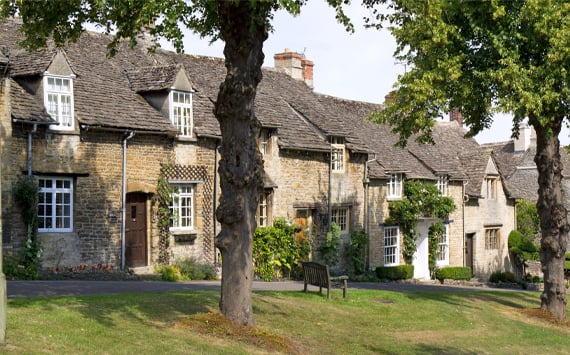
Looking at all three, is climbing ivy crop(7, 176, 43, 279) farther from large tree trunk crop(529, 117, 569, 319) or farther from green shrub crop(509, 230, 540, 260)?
green shrub crop(509, 230, 540, 260)

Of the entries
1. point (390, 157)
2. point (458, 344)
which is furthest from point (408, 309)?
point (390, 157)

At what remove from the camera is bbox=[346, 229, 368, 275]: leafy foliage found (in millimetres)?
36031

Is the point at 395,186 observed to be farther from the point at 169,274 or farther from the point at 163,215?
the point at 169,274

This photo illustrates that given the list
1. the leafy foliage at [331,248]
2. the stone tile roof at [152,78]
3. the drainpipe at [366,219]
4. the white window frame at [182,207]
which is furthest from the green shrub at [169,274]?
the drainpipe at [366,219]

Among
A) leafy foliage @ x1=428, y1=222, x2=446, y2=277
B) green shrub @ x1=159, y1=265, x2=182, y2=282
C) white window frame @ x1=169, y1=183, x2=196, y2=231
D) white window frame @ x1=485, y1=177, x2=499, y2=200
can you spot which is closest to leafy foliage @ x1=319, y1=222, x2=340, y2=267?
white window frame @ x1=169, y1=183, x2=196, y2=231

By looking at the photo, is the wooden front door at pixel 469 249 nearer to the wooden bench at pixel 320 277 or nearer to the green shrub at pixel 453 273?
the green shrub at pixel 453 273

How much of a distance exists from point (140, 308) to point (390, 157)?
83.9 ft

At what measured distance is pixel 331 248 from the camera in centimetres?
3478

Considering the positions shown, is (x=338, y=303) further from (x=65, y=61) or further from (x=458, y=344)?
(x=65, y=61)

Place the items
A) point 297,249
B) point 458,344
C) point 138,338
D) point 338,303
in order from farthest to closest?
1. point 297,249
2. point 338,303
3. point 458,344
4. point 138,338

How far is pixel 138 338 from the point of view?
13.6 metres

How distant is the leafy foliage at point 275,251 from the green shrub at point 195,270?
246cm

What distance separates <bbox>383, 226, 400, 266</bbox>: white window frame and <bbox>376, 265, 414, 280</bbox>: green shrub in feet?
4.29

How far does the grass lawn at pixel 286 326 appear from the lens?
1336 centimetres
